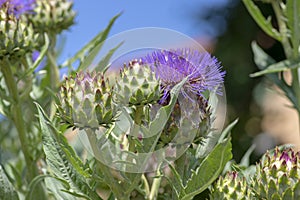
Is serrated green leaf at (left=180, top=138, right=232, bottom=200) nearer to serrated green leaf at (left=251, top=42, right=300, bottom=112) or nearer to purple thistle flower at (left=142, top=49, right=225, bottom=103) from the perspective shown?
Result: purple thistle flower at (left=142, top=49, right=225, bottom=103)

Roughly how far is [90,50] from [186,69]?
19.0 inches

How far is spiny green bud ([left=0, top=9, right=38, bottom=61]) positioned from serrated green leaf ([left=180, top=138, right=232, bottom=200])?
51 cm

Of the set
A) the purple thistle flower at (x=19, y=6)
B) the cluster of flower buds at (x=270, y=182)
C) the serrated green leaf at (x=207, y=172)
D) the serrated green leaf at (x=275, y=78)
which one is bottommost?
the serrated green leaf at (x=275, y=78)

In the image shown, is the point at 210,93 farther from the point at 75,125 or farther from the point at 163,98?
the point at 75,125

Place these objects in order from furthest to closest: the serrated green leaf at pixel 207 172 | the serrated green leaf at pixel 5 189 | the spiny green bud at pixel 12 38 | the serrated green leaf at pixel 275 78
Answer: the serrated green leaf at pixel 275 78 < the spiny green bud at pixel 12 38 < the serrated green leaf at pixel 5 189 < the serrated green leaf at pixel 207 172

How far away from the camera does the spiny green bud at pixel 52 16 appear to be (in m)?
1.55

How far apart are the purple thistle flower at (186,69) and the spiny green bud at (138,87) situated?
0.06 feet

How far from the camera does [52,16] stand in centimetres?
157

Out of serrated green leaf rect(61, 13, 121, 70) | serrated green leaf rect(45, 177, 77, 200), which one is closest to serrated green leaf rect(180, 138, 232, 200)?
serrated green leaf rect(45, 177, 77, 200)

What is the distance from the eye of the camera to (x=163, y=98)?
0.98 meters

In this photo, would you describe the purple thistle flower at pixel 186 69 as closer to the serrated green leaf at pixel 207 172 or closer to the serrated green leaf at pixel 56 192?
the serrated green leaf at pixel 207 172

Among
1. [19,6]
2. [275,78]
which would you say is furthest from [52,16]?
[275,78]

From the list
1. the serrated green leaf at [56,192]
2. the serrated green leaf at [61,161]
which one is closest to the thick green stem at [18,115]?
the serrated green leaf at [56,192]

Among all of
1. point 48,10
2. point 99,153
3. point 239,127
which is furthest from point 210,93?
point 239,127
